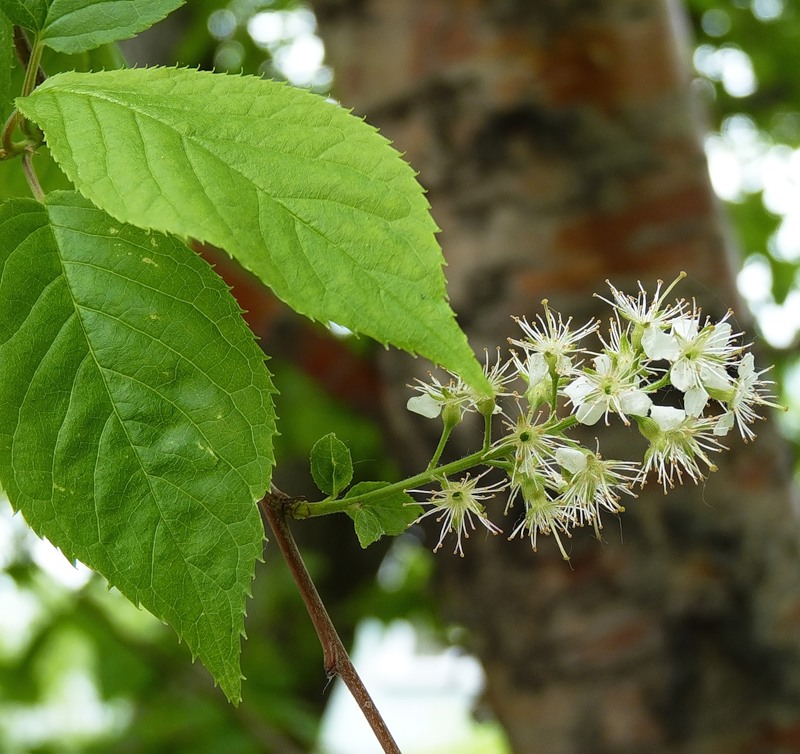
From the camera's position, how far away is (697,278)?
2207mm

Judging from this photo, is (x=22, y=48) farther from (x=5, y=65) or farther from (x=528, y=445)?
(x=528, y=445)

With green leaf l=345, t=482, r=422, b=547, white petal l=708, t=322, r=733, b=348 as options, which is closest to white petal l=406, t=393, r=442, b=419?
green leaf l=345, t=482, r=422, b=547

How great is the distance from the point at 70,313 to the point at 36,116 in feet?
0.37

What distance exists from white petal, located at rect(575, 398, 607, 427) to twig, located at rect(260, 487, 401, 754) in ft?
0.65

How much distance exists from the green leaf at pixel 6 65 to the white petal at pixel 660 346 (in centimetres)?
47

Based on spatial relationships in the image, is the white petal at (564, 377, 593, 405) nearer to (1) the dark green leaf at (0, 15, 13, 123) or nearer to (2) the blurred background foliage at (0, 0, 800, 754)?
(1) the dark green leaf at (0, 15, 13, 123)

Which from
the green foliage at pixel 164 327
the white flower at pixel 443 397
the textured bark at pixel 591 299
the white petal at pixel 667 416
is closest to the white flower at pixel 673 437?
the white petal at pixel 667 416

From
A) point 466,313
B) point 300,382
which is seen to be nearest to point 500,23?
point 466,313

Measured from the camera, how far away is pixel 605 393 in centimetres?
65

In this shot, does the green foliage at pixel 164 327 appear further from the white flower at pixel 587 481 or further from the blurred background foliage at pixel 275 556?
the blurred background foliage at pixel 275 556

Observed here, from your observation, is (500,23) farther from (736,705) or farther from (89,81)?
(89,81)

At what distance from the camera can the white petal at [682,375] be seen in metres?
0.63

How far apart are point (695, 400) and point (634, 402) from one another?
5cm

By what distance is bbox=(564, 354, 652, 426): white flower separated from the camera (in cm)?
63
